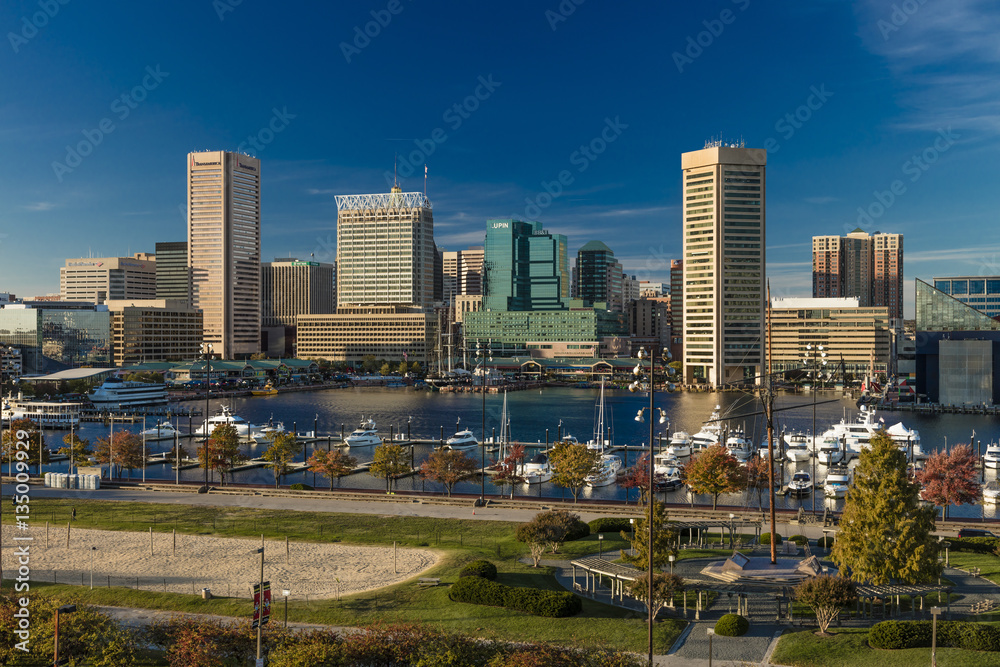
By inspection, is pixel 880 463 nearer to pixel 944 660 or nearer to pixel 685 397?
pixel 944 660

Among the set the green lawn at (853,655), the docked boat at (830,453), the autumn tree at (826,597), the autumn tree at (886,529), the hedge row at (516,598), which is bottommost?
the docked boat at (830,453)

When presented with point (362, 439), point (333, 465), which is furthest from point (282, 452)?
point (362, 439)

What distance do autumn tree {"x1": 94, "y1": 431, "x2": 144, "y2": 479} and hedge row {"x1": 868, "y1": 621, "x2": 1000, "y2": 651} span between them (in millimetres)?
69252

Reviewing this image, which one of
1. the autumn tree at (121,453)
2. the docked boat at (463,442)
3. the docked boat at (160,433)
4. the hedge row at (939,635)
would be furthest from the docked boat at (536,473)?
the docked boat at (160,433)

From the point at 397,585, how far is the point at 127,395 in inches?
5836

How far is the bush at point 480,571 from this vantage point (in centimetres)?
3575

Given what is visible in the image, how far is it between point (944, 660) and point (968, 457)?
42.0 m

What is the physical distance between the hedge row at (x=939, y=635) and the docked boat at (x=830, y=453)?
212 feet

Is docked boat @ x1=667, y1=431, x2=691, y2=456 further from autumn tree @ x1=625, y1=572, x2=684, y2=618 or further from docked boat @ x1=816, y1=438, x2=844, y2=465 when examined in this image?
autumn tree @ x1=625, y1=572, x2=684, y2=618

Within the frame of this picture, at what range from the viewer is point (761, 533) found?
47.3 m

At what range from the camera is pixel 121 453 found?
78062 mm

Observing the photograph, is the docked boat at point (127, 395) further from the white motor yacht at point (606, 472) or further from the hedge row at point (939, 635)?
the hedge row at point (939, 635)

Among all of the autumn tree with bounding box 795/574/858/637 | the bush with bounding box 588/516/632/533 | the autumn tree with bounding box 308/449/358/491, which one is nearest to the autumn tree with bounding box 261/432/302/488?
the autumn tree with bounding box 308/449/358/491

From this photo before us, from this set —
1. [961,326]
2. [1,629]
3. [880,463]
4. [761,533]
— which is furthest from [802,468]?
[961,326]
